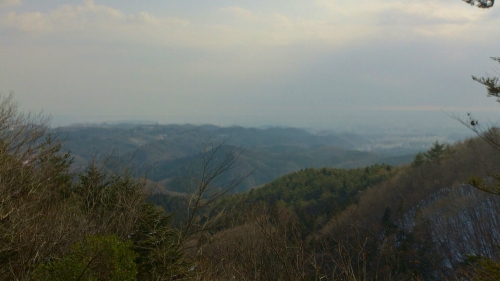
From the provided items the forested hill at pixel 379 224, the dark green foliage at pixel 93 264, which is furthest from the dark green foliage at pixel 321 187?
the dark green foliage at pixel 93 264

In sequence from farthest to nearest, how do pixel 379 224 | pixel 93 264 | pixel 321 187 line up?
1. pixel 321 187
2. pixel 379 224
3. pixel 93 264

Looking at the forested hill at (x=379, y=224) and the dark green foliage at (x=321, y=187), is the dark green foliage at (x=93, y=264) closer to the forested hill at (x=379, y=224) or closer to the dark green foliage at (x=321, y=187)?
the forested hill at (x=379, y=224)

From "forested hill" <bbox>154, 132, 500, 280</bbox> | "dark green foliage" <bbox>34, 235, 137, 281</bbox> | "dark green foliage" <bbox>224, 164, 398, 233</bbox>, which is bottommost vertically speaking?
"dark green foliage" <bbox>224, 164, 398, 233</bbox>

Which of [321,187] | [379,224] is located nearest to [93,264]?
[379,224]

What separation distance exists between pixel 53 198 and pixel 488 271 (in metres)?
13.0

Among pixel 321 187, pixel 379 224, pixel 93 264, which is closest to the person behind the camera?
pixel 93 264

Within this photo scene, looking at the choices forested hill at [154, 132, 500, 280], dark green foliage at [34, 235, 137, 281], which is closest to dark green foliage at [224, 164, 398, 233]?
forested hill at [154, 132, 500, 280]

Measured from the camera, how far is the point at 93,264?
6195mm

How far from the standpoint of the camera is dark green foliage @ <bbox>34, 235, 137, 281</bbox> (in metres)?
5.96

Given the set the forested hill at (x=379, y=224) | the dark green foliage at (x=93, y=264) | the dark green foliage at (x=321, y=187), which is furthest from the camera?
the dark green foliage at (x=321, y=187)

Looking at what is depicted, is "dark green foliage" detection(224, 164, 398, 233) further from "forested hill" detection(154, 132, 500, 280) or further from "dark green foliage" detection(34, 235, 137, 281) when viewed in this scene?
"dark green foliage" detection(34, 235, 137, 281)

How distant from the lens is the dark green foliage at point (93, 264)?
5.96 meters

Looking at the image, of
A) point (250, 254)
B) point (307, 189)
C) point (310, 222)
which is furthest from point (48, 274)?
point (307, 189)

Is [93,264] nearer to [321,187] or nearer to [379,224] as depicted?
[379,224]
